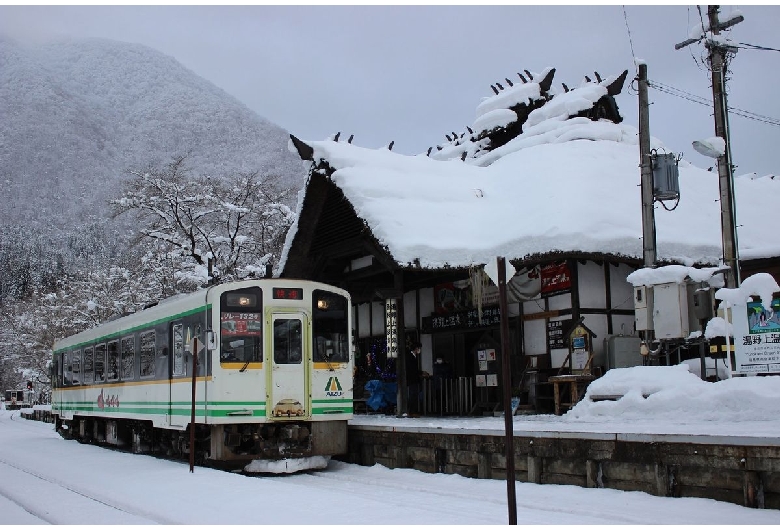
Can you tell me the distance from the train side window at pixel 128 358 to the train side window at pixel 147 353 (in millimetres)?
709

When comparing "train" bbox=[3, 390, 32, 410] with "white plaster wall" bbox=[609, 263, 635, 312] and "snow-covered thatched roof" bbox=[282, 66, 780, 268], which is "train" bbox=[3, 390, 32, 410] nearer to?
"snow-covered thatched roof" bbox=[282, 66, 780, 268]

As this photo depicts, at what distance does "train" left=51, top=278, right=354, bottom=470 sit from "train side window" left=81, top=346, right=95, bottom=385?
5525 millimetres

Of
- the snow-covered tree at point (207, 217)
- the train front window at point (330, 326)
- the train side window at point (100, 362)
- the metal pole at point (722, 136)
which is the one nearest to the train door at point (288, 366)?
the train front window at point (330, 326)

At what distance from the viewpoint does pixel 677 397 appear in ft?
40.1

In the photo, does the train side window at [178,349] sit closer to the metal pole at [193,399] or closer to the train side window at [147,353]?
the train side window at [147,353]

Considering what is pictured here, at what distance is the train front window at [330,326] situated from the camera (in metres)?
14.6

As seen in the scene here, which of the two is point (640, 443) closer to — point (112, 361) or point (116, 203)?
point (112, 361)

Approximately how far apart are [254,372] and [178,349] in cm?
204

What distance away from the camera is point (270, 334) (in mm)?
14094

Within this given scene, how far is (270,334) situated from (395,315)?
5.27 m

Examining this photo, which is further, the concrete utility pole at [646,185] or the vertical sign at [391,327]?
the vertical sign at [391,327]

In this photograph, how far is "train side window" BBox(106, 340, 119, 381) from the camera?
18875mm

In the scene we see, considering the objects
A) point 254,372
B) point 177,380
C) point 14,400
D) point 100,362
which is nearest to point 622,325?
point 254,372

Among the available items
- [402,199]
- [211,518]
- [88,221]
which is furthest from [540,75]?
[88,221]
